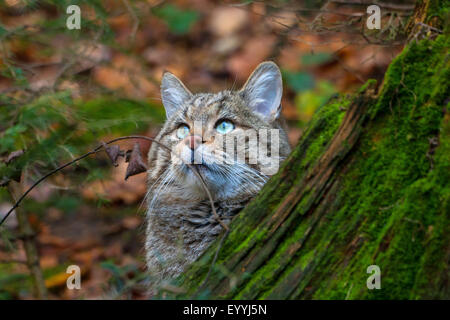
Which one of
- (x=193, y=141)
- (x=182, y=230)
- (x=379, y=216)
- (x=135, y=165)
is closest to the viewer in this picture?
(x=379, y=216)

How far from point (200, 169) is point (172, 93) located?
109 cm

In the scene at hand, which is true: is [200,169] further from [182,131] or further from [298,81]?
[298,81]

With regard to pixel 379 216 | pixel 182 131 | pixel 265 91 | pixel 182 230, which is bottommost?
pixel 182 230

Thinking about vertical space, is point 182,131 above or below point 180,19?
below

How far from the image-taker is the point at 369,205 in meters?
2.38

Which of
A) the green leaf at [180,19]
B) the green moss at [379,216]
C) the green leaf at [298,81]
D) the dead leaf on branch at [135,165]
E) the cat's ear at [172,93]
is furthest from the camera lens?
the green leaf at [180,19]

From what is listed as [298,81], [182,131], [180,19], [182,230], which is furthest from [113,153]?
[180,19]

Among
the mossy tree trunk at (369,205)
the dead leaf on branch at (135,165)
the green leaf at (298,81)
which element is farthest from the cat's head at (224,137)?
the green leaf at (298,81)

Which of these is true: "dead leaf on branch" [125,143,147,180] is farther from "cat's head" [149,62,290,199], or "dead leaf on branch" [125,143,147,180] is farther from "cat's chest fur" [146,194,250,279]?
"cat's chest fur" [146,194,250,279]

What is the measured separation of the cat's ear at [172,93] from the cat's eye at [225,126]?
57 centimetres

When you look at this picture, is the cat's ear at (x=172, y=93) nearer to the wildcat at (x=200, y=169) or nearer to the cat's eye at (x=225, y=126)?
the wildcat at (x=200, y=169)

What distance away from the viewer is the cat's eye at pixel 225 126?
150 inches

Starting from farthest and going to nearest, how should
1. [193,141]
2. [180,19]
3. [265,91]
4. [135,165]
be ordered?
1. [180,19]
2. [265,91]
3. [193,141]
4. [135,165]
